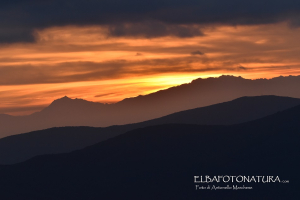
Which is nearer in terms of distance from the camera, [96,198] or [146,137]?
[96,198]

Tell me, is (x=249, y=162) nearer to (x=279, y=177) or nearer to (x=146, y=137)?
(x=279, y=177)

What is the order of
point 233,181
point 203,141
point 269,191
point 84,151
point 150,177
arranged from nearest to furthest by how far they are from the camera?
point 269,191 → point 233,181 → point 150,177 → point 203,141 → point 84,151

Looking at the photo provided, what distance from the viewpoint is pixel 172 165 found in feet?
517

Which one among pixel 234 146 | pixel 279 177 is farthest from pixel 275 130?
pixel 279 177

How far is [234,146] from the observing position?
162875 mm

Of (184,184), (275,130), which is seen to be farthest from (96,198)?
(275,130)

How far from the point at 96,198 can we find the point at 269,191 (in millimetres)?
46925

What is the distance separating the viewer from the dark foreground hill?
138 meters

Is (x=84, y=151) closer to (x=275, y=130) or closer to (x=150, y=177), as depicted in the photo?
(x=150, y=177)

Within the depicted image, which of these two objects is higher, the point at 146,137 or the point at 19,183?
the point at 146,137

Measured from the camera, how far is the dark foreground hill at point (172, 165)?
138250 millimetres

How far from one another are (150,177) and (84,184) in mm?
20323

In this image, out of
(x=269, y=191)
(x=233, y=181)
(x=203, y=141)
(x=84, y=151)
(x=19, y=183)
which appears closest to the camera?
(x=269, y=191)

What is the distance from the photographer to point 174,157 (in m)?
164
